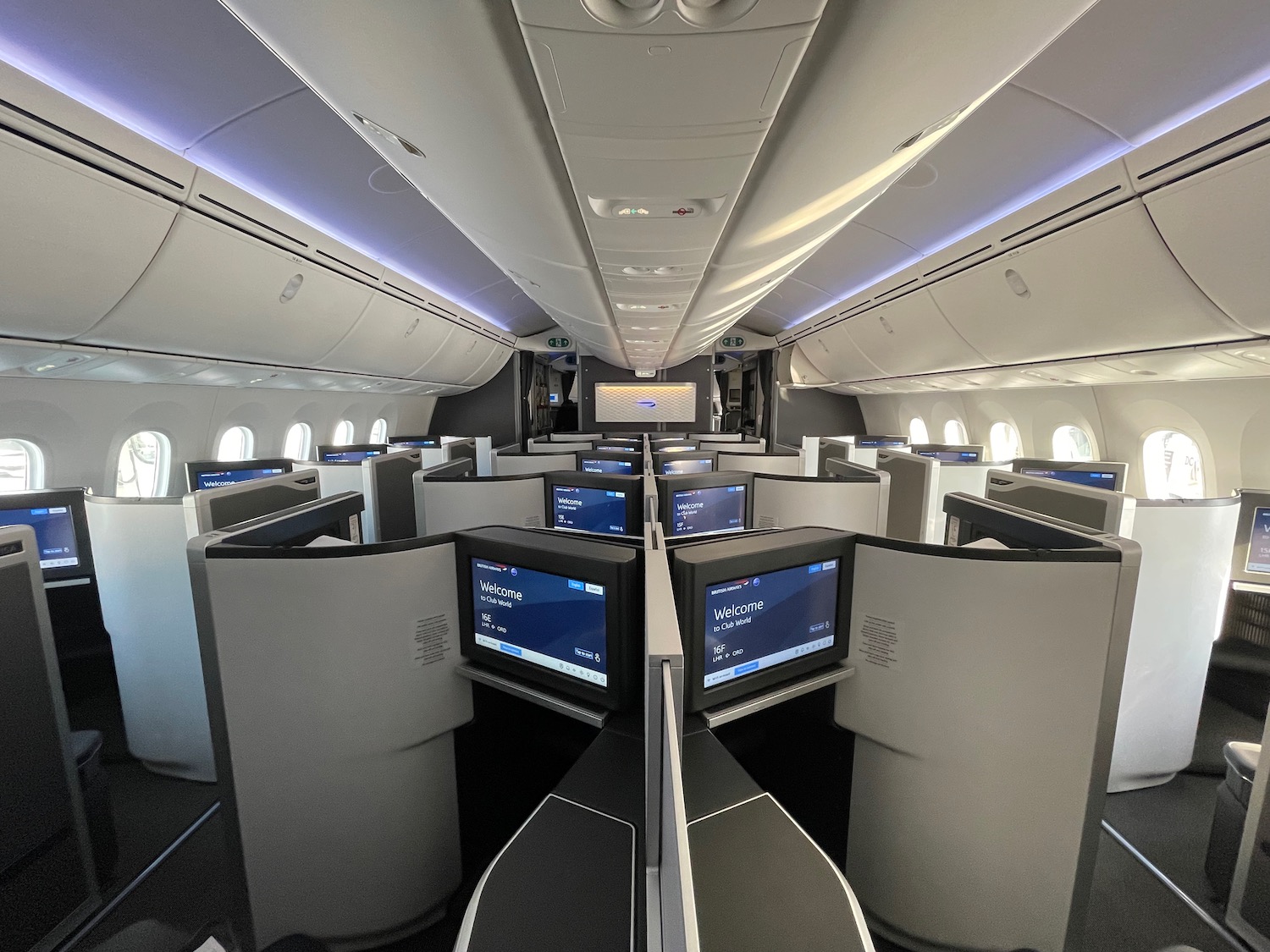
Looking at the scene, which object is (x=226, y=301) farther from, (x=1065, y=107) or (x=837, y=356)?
(x=837, y=356)

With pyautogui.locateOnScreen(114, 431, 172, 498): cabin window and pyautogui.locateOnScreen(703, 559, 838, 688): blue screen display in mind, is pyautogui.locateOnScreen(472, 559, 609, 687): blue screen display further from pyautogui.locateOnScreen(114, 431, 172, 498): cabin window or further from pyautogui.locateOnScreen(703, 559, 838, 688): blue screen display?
pyautogui.locateOnScreen(114, 431, 172, 498): cabin window

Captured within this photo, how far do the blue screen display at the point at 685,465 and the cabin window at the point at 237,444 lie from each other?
645cm

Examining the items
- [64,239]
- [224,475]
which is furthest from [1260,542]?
[224,475]

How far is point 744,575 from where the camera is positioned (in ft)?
5.85

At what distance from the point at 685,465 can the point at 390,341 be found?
4.14 m

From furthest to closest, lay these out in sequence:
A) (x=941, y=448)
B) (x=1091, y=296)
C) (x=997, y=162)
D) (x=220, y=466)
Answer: (x=941, y=448) < (x=220, y=466) < (x=1091, y=296) < (x=997, y=162)

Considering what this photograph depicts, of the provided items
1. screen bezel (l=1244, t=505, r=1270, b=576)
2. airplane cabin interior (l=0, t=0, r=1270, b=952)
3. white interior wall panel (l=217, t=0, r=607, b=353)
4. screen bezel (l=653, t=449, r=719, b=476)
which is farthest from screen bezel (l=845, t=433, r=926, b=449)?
white interior wall panel (l=217, t=0, r=607, b=353)

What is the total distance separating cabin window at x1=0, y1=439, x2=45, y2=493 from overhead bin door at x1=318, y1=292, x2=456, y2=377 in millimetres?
2594

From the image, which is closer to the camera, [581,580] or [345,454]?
[581,580]

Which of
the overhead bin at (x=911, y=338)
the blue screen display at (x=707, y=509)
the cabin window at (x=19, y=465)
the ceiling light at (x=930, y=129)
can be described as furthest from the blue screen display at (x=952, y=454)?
the cabin window at (x=19, y=465)

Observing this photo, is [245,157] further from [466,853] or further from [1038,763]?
[1038,763]

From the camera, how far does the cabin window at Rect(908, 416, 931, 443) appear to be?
484 inches

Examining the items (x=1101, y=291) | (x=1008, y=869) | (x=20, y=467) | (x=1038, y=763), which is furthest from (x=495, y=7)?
(x=20, y=467)

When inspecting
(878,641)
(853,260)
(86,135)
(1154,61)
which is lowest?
(878,641)
